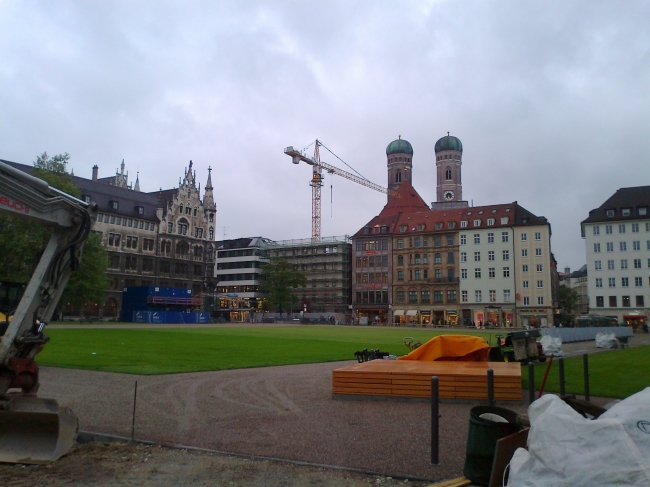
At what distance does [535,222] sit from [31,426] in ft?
289

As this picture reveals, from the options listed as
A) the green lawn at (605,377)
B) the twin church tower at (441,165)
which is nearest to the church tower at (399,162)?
the twin church tower at (441,165)

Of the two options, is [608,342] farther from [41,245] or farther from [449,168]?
[449,168]

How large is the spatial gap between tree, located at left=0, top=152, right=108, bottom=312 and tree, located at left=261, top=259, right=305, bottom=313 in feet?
156

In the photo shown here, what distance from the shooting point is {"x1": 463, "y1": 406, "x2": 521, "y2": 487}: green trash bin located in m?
6.71

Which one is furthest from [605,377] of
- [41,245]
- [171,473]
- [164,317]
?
[164,317]

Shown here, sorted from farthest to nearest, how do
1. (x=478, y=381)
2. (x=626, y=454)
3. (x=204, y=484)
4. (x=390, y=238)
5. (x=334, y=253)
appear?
(x=334, y=253)
(x=390, y=238)
(x=478, y=381)
(x=204, y=484)
(x=626, y=454)

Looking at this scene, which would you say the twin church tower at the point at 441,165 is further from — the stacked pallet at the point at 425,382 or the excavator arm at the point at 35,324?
the excavator arm at the point at 35,324

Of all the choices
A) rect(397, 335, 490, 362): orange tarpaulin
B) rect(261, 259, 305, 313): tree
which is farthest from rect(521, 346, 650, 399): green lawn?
rect(261, 259, 305, 313): tree

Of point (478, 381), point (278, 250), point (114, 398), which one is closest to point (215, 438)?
point (114, 398)

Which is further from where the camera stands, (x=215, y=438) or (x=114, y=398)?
(x=114, y=398)

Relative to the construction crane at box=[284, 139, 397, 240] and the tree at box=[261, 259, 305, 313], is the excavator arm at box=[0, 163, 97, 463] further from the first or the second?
the construction crane at box=[284, 139, 397, 240]

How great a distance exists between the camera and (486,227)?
9244 centimetres

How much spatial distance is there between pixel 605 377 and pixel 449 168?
141 m

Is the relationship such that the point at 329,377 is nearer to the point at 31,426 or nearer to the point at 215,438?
the point at 215,438
